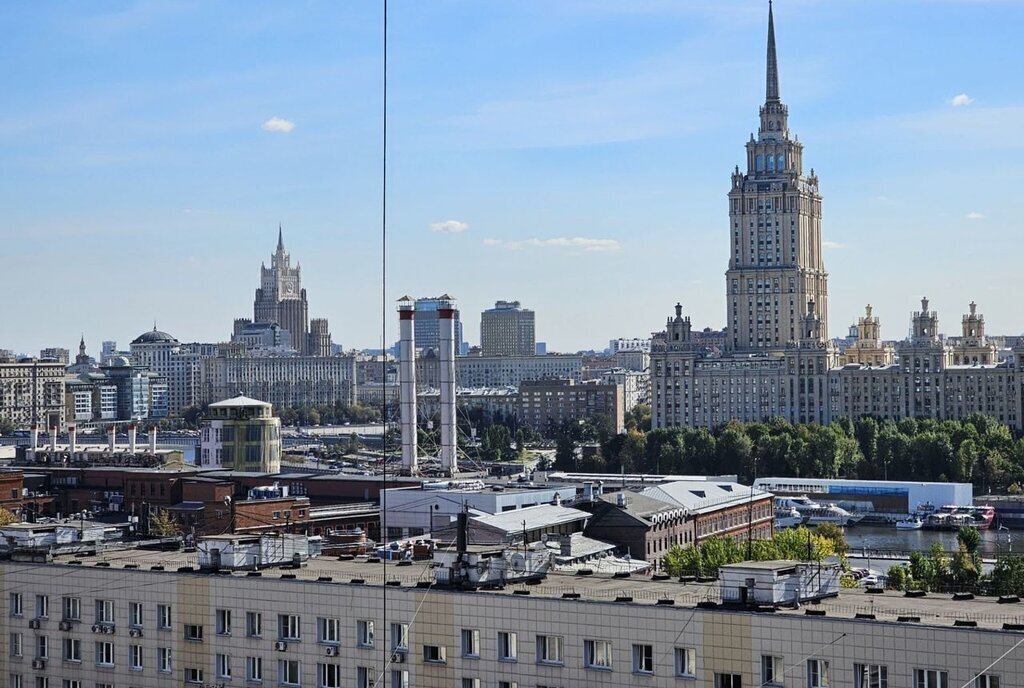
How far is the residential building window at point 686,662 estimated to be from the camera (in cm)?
882

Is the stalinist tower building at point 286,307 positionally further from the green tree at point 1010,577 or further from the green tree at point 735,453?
the green tree at point 1010,577

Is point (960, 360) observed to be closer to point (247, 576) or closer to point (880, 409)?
point (880, 409)

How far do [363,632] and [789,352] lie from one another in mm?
43271

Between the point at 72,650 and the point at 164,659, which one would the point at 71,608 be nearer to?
the point at 72,650

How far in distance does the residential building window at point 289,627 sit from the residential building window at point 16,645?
6.61ft

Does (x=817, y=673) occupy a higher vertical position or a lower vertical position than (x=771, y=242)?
lower

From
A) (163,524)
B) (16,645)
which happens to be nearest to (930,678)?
(16,645)

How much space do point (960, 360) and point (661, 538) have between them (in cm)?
3056

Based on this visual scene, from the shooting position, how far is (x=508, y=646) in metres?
9.45

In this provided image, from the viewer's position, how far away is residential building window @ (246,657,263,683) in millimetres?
10163

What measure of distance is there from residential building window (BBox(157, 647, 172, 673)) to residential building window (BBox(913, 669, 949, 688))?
452 centimetres

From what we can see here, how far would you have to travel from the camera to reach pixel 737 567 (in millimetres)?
8992

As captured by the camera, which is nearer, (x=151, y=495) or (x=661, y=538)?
(x=661, y=538)

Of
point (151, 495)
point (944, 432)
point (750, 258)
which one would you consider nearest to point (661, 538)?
point (151, 495)
